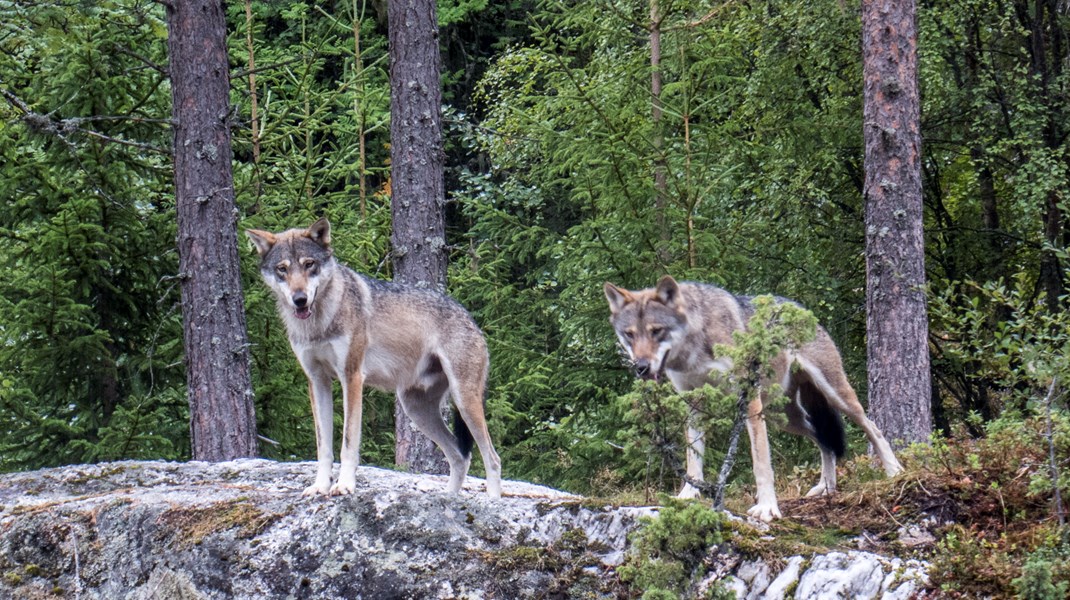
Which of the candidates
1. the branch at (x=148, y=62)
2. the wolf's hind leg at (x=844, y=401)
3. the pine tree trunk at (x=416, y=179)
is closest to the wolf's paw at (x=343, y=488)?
A: the wolf's hind leg at (x=844, y=401)

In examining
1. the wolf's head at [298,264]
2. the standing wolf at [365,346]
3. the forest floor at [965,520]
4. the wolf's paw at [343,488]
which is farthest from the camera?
the standing wolf at [365,346]

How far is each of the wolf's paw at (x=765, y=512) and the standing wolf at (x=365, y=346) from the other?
67.8 inches

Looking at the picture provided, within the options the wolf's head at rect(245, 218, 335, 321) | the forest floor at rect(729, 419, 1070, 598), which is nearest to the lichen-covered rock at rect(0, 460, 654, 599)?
the forest floor at rect(729, 419, 1070, 598)

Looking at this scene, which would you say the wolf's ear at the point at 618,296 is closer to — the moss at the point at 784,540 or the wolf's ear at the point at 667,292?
the wolf's ear at the point at 667,292

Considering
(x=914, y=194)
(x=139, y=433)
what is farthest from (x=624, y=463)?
(x=139, y=433)

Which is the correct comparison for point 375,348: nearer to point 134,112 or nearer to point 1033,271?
point 134,112

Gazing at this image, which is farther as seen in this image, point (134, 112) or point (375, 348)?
point (134, 112)

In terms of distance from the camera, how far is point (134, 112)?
12.2 meters

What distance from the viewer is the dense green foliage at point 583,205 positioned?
37.3 ft

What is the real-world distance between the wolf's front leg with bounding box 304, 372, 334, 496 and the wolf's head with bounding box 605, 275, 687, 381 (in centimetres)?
199

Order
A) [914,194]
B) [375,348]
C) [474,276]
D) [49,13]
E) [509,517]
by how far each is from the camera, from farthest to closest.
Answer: [474,276]
[914,194]
[49,13]
[375,348]
[509,517]

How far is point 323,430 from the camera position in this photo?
733 centimetres

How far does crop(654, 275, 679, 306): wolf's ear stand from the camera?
24.8 ft

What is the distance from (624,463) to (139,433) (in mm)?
5183
